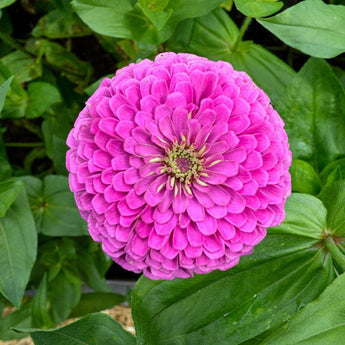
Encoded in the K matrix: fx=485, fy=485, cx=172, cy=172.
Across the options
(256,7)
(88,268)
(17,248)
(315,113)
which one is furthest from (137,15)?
(88,268)

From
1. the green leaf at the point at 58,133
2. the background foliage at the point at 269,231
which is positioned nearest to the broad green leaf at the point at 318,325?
the background foliage at the point at 269,231

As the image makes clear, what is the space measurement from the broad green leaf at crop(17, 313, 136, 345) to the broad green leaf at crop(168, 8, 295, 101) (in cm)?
39

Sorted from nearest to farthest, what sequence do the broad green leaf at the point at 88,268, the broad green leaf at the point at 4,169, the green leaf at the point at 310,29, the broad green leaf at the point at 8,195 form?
the green leaf at the point at 310,29
the broad green leaf at the point at 8,195
the broad green leaf at the point at 4,169
the broad green leaf at the point at 88,268

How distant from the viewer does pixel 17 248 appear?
743mm

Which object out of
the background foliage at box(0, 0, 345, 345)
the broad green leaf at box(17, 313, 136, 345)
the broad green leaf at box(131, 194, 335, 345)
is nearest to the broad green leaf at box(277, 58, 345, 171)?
the background foliage at box(0, 0, 345, 345)

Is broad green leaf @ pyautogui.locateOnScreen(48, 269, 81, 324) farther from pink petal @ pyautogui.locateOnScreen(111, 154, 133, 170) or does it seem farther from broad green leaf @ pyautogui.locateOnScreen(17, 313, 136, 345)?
pink petal @ pyautogui.locateOnScreen(111, 154, 133, 170)

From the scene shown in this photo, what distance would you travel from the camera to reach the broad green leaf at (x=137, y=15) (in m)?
0.63

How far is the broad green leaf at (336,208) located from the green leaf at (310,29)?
156 millimetres

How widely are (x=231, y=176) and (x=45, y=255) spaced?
0.57 m

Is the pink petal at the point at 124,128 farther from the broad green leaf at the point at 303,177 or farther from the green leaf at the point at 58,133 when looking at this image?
the green leaf at the point at 58,133

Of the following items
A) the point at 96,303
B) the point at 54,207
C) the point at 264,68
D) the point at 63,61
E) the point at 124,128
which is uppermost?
the point at 124,128

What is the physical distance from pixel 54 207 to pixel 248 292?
1.37 feet

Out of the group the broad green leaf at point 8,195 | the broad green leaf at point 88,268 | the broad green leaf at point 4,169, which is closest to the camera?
the broad green leaf at point 8,195

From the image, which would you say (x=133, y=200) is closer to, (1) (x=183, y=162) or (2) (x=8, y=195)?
(1) (x=183, y=162)
